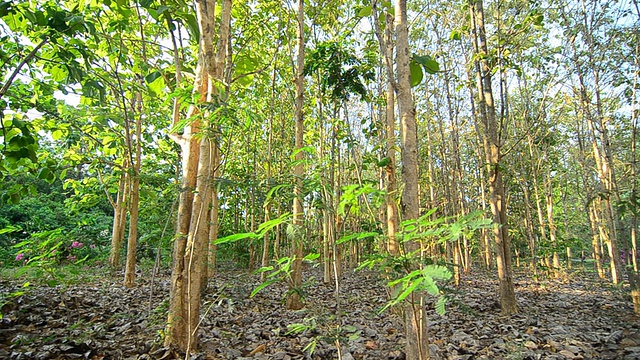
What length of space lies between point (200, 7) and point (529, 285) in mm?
10906

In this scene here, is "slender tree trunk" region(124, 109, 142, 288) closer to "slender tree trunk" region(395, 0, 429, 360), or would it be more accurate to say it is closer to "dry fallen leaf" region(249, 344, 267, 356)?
"dry fallen leaf" region(249, 344, 267, 356)

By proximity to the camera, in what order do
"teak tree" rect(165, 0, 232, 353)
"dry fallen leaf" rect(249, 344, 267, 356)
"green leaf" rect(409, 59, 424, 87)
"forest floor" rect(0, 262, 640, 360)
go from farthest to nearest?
"dry fallen leaf" rect(249, 344, 267, 356) → "forest floor" rect(0, 262, 640, 360) → "teak tree" rect(165, 0, 232, 353) → "green leaf" rect(409, 59, 424, 87)

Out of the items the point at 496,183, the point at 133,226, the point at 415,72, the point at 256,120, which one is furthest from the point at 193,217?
the point at 496,183

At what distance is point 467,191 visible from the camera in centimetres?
1842

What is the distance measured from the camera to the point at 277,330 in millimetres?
3014

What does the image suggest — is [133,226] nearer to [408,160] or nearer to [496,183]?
[408,160]

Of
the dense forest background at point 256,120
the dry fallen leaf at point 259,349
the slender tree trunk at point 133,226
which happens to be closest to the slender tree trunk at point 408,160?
the dense forest background at point 256,120

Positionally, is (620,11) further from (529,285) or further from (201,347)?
(201,347)

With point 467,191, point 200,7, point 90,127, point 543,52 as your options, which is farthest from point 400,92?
point 467,191

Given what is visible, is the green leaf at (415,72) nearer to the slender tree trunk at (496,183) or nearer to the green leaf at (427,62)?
the green leaf at (427,62)

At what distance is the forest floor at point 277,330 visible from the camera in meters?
3.27

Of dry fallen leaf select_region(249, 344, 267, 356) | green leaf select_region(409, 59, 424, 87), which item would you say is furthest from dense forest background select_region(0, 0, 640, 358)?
dry fallen leaf select_region(249, 344, 267, 356)

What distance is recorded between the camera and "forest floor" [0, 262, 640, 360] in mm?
3271

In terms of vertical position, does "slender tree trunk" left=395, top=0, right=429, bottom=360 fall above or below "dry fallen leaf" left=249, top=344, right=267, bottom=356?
above
